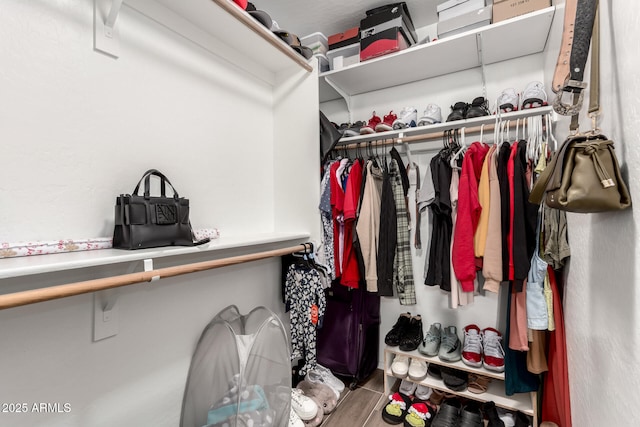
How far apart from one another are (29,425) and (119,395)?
9.9 inches

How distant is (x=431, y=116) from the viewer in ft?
6.00

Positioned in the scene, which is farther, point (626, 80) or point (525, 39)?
point (525, 39)

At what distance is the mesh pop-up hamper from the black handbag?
1.60 ft

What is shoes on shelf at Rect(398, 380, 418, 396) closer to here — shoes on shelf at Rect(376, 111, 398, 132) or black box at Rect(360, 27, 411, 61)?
shoes on shelf at Rect(376, 111, 398, 132)

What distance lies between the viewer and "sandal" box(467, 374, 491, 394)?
5.47ft

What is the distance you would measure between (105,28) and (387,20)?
1499mm

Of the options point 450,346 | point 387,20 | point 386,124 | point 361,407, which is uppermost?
point 387,20

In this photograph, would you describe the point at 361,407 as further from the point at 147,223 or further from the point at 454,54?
the point at 454,54

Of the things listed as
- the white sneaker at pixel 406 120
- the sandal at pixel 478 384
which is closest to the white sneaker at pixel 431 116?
the white sneaker at pixel 406 120

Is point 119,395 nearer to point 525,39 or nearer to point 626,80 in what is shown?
point 626,80

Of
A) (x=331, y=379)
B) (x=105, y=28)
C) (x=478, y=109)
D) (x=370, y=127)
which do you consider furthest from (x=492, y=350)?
(x=105, y=28)

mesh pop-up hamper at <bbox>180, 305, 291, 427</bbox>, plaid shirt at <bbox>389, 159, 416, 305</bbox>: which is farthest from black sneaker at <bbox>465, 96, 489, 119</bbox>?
mesh pop-up hamper at <bbox>180, 305, 291, 427</bbox>

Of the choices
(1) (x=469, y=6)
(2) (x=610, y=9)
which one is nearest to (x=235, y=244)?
(2) (x=610, y=9)

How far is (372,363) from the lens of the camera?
2137 mm
